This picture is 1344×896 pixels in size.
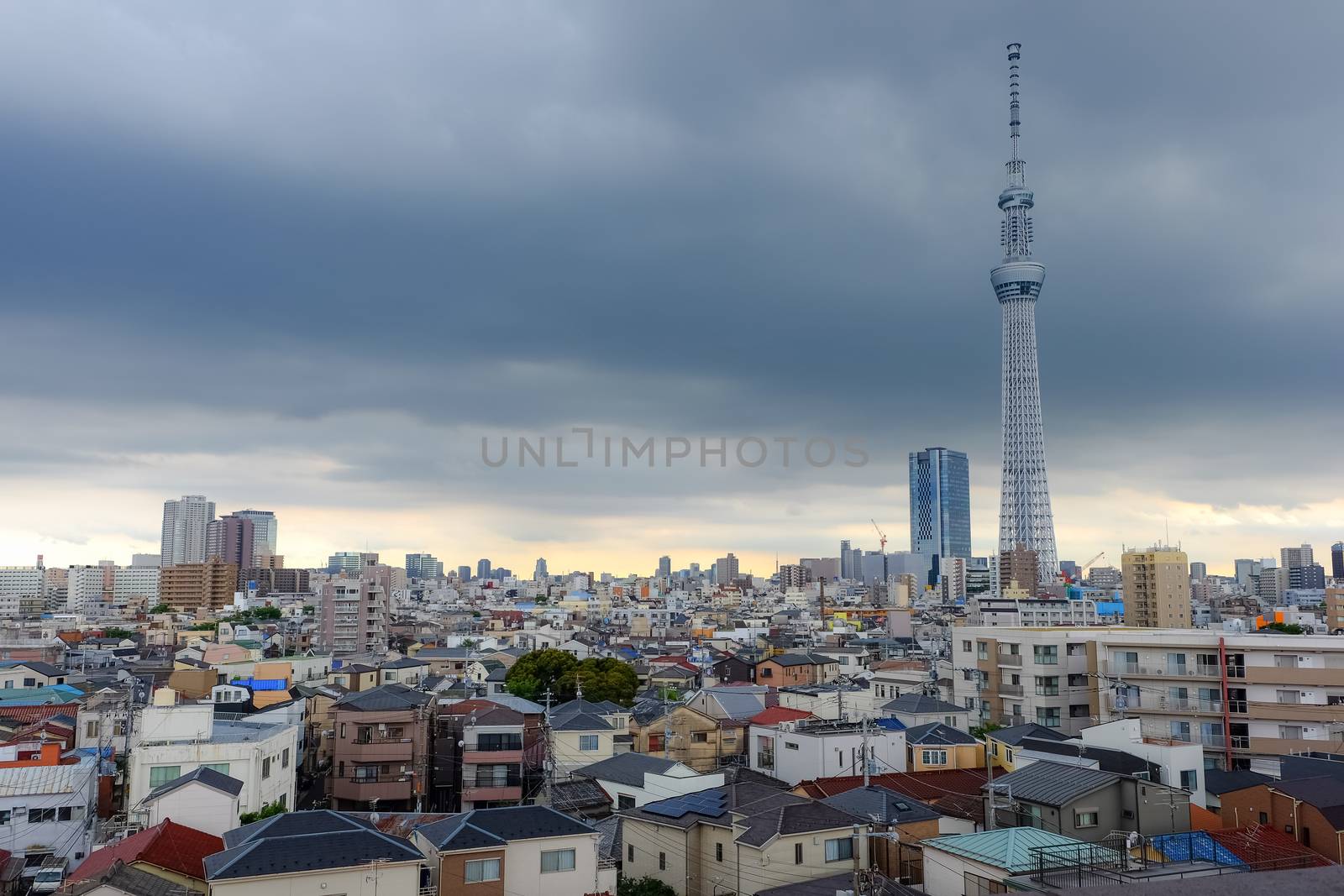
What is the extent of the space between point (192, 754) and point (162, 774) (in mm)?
702

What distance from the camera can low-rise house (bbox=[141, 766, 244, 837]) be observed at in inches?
726

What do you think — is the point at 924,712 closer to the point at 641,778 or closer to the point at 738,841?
the point at 641,778

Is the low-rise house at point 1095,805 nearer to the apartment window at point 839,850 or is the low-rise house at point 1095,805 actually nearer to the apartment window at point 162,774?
the apartment window at point 839,850

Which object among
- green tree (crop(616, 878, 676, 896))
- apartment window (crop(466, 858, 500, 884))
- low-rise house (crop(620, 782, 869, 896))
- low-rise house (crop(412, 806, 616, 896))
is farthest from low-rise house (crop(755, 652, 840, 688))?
apartment window (crop(466, 858, 500, 884))

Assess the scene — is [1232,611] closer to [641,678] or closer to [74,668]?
[641,678]

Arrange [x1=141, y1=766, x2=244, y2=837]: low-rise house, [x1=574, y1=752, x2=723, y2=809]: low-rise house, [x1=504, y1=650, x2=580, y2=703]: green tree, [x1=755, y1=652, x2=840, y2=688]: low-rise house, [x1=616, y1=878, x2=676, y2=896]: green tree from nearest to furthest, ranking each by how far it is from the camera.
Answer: [x1=616, y1=878, x2=676, y2=896]: green tree, [x1=141, y1=766, x2=244, y2=837]: low-rise house, [x1=574, y1=752, x2=723, y2=809]: low-rise house, [x1=504, y1=650, x2=580, y2=703]: green tree, [x1=755, y1=652, x2=840, y2=688]: low-rise house

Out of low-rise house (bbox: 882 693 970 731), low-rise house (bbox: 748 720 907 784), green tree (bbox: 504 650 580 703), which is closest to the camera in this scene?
low-rise house (bbox: 748 720 907 784)

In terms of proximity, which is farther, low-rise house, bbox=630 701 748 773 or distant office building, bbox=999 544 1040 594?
distant office building, bbox=999 544 1040 594

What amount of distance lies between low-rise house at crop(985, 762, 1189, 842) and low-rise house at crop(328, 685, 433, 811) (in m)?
15.7

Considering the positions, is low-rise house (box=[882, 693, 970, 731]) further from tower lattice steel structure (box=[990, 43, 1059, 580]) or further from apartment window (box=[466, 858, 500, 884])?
tower lattice steel structure (box=[990, 43, 1059, 580])

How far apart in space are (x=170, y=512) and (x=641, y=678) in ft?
562

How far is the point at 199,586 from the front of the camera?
115 metres

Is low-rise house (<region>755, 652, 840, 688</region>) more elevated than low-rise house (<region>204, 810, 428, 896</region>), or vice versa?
low-rise house (<region>204, 810, 428, 896</region>)

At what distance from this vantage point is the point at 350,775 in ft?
87.0
